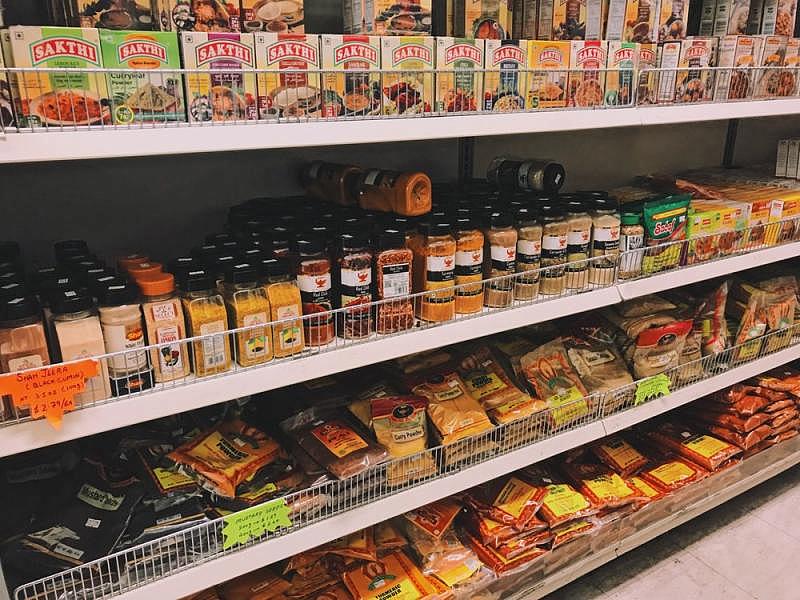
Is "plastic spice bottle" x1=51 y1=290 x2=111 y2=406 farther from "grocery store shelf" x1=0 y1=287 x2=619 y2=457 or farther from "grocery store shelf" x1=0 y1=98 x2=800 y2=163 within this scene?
"grocery store shelf" x1=0 y1=98 x2=800 y2=163

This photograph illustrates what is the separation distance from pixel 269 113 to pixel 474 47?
0.45 metres

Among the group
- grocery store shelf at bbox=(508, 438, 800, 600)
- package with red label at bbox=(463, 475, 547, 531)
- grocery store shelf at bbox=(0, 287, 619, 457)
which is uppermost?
grocery store shelf at bbox=(0, 287, 619, 457)

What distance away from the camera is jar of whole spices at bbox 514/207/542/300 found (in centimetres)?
146

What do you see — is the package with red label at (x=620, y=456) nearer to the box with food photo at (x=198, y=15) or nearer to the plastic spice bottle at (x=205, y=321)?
the plastic spice bottle at (x=205, y=321)

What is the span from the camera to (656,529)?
1.88 m

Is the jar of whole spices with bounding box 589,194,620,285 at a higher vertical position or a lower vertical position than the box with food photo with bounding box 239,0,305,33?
lower

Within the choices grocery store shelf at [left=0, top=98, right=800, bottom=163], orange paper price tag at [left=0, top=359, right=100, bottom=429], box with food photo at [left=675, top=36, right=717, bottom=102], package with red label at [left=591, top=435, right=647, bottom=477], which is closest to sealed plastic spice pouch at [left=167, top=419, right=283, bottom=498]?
orange paper price tag at [left=0, top=359, right=100, bottom=429]

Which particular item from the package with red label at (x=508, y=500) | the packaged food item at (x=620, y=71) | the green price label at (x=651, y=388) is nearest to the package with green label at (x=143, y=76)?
the packaged food item at (x=620, y=71)

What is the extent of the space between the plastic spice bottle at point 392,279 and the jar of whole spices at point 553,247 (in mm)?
371

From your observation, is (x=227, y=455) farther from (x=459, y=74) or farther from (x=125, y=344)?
(x=459, y=74)

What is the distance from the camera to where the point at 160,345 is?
1.03 metres

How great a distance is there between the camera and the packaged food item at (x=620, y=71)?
1.45 meters

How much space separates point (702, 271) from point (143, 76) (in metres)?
1.48

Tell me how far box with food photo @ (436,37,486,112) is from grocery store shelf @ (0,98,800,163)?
0.05 meters
